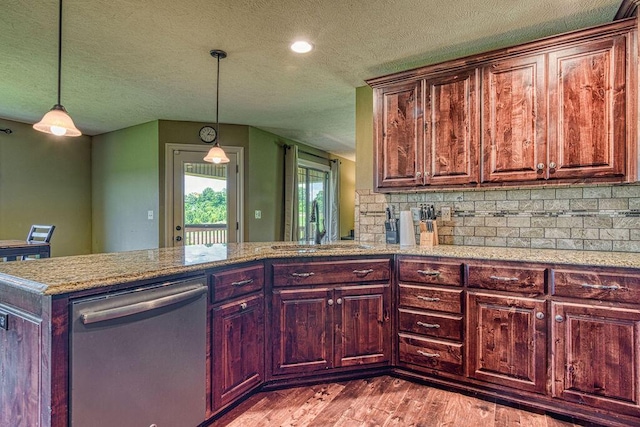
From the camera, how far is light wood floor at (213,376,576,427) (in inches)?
77.2

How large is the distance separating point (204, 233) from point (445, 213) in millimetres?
3195

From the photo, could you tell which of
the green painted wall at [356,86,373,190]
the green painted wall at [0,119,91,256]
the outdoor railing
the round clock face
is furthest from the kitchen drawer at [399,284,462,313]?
the green painted wall at [0,119,91,256]

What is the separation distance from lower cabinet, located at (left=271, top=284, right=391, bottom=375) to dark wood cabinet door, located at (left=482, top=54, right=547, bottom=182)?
1.12m

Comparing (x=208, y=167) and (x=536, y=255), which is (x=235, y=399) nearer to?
(x=536, y=255)

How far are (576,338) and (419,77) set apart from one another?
76.1 inches

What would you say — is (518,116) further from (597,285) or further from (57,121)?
(57,121)

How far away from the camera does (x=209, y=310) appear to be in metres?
1.86

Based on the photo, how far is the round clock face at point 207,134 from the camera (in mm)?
4809

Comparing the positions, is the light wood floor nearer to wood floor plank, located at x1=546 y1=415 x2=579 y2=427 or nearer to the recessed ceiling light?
wood floor plank, located at x1=546 y1=415 x2=579 y2=427

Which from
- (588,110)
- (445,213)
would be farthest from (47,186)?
(588,110)

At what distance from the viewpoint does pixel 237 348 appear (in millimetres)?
2029

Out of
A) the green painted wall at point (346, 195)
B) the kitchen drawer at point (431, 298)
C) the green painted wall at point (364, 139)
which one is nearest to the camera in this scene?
the kitchen drawer at point (431, 298)

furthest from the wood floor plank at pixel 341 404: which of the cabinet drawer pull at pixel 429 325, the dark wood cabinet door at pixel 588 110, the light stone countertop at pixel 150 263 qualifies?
the dark wood cabinet door at pixel 588 110

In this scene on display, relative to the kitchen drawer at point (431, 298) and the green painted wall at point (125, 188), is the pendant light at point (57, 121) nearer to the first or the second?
the kitchen drawer at point (431, 298)
